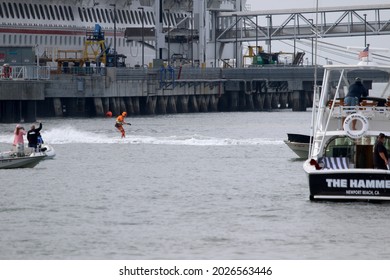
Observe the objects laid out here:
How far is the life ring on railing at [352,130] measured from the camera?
41656 mm

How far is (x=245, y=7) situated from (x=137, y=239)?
5283 inches

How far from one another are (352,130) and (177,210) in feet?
15.9

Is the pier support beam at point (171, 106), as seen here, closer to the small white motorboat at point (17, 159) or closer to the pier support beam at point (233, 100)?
the pier support beam at point (233, 100)

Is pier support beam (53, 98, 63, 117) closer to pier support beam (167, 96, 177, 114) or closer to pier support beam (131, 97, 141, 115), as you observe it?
pier support beam (131, 97, 141, 115)

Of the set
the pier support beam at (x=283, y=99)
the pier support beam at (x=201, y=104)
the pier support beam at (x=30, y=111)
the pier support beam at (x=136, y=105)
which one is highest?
the pier support beam at (x=30, y=111)

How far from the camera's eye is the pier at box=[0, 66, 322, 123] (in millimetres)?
96438

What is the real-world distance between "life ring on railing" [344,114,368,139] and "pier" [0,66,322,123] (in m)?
54.6

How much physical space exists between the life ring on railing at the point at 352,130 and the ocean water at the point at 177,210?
1.80 meters

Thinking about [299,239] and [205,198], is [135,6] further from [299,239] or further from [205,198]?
[299,239]

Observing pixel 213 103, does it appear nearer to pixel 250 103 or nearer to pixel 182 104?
pixel 250 103

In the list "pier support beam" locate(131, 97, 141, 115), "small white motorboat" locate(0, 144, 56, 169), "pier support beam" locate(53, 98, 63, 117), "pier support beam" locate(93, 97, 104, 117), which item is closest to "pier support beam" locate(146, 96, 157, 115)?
"pier support beam" locate(131, 97, 141, 115)

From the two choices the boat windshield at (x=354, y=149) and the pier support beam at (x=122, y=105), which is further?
the pier support beam at (x=122, y=105)

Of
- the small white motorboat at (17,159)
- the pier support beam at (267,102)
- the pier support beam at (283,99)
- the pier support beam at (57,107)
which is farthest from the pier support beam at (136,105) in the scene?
the small white motorboat at (17,159)
